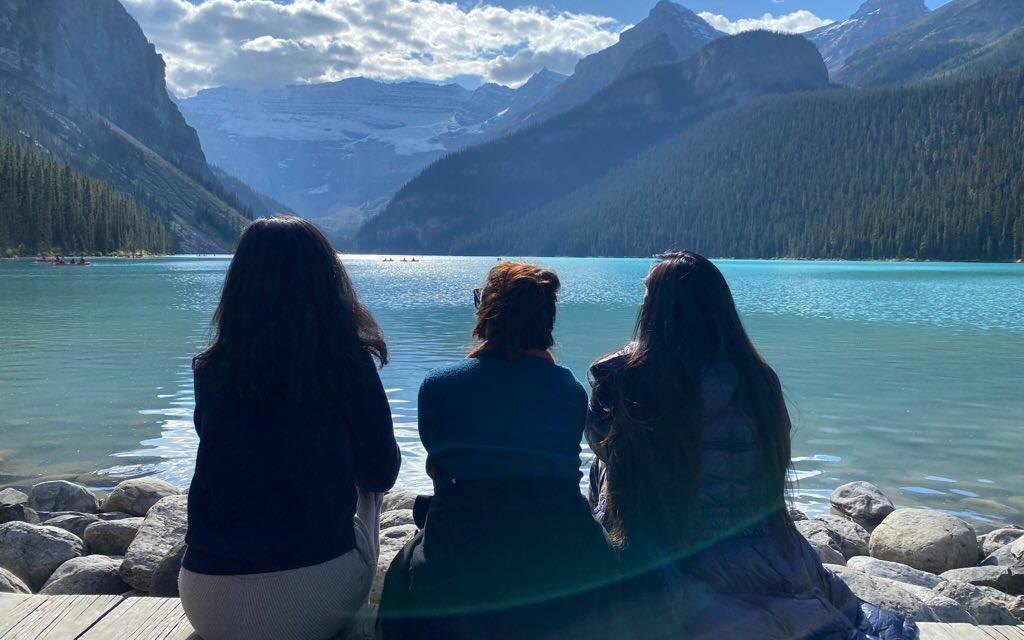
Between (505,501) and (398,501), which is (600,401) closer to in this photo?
(505,501)

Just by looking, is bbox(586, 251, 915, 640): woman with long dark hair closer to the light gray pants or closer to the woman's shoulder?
the woman's shoulder

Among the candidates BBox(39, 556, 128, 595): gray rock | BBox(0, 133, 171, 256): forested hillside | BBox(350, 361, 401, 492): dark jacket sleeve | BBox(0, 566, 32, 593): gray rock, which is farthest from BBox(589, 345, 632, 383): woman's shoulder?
BBox(0, 133, 171, 256): forested hillside

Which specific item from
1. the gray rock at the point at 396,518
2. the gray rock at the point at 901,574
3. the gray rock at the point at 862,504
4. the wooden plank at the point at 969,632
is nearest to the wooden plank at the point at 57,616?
the gray rock at the point at 396,518

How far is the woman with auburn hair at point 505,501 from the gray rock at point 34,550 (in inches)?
214

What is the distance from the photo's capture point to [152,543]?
22.3 feet

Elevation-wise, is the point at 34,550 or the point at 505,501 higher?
the point at 505,501

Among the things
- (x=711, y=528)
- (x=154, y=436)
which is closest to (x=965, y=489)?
(x=711, y=528)

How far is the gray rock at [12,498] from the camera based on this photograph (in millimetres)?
9055

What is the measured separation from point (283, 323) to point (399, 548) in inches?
135

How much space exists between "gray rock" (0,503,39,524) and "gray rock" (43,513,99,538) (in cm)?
16

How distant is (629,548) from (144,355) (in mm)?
23808

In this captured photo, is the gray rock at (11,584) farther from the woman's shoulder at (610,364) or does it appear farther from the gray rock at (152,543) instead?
the woman's shoulder at (610,364)

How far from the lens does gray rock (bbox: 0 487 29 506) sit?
29.7 feet

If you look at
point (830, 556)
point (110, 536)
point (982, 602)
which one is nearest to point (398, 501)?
point (110, 536)
